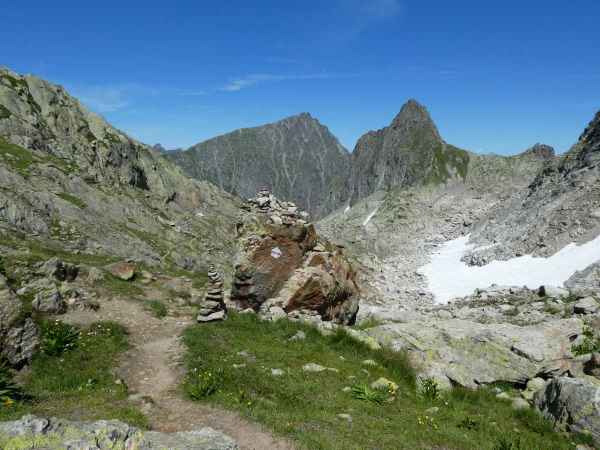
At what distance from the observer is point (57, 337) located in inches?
590

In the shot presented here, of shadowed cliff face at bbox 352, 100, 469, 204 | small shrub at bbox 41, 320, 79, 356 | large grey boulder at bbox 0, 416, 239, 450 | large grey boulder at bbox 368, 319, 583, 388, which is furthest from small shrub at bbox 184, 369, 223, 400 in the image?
shadowed cliff face at bbox 352, 100, 469, 204

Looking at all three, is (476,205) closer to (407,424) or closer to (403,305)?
(403,305)

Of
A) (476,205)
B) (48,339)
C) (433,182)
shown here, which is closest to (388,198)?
(433,182)

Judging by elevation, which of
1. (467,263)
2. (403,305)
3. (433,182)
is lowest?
(403,305)

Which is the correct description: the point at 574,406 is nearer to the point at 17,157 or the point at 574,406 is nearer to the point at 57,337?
the point at 57,337

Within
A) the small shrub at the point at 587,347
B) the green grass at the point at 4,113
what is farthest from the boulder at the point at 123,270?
the green grass at the point at 4,113

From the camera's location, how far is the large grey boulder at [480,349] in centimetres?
1530

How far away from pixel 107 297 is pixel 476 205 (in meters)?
106

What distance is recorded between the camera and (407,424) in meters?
10.9

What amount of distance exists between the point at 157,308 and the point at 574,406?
19.1 meters

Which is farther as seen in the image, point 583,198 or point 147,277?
point 583,198

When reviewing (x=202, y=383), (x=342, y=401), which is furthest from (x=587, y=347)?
(x=202, y=383)

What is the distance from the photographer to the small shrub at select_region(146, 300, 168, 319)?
69.7ft

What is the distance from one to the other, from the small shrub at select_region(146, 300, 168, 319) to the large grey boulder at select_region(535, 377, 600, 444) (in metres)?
17.6
